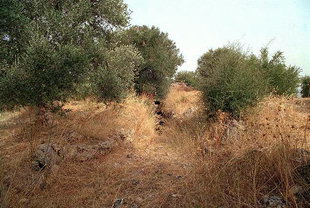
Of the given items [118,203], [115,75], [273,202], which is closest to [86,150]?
[118,203]

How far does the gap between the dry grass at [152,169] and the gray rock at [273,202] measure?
0.10 meters

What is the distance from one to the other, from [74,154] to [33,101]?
2.44 metres

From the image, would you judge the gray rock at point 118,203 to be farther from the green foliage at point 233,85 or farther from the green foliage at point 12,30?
the green foliage at point 233,85

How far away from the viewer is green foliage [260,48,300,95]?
52.4 ft

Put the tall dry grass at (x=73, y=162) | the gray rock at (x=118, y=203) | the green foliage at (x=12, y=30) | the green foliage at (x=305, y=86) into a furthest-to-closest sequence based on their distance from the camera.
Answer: the green foliage at (x=305, y=86) < the green foliage at (x=12, y=30) < the tall dry grass at (x=73, y=162) < the gray rock at (x=118, y=203)

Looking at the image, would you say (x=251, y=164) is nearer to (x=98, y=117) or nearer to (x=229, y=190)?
(x=229, y=190)

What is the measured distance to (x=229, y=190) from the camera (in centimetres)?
404

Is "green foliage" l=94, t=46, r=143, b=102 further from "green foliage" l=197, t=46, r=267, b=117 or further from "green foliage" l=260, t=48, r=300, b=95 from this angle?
"green foliage" l=260, t=48, r=300, b=95

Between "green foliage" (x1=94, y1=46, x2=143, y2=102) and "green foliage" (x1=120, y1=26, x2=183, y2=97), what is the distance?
21.0 feet

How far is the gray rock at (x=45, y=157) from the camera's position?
A: 20.5ft

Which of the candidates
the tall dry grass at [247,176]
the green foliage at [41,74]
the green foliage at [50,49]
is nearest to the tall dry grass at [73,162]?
the green foliage at [41,74]

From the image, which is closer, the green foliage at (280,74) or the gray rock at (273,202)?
the gray rock at (273,202)

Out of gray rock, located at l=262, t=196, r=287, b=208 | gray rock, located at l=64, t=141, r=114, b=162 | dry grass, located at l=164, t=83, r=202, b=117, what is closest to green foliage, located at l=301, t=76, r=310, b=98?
dry grass, located at l=164, t=83, r=202, b=117

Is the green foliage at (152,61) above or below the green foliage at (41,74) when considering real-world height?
above
